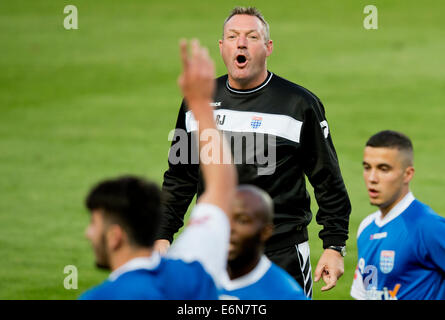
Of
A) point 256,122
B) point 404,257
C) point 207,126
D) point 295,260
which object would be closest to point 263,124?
point 256,122

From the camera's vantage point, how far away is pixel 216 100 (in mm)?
5965

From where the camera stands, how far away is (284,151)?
222 inches

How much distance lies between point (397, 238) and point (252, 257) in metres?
1.61

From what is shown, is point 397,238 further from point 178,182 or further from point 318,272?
point 178,182

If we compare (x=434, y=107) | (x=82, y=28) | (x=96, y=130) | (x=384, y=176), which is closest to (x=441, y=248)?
(x=384, y=176)

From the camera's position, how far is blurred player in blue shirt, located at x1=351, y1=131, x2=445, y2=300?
16.7 feet

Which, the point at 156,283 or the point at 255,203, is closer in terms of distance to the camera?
the point at 156,283

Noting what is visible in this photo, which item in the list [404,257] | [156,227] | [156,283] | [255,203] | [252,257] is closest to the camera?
[156,283]

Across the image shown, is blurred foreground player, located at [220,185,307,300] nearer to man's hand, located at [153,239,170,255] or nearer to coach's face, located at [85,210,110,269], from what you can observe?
coach's face, located at [85,210,110,269]

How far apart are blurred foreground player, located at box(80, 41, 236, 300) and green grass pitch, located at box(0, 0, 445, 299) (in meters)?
6.11

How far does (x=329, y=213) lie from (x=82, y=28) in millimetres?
19854

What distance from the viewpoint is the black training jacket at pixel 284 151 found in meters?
5.57

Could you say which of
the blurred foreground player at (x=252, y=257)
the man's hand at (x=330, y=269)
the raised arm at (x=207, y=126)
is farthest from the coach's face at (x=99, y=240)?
the man's hand at (x=330, y=269)

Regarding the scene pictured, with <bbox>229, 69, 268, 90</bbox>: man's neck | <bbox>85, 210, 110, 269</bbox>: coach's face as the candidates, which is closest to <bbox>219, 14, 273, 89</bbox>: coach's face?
<bbox>229, 69, 268, 90</bbox>: man's neck
